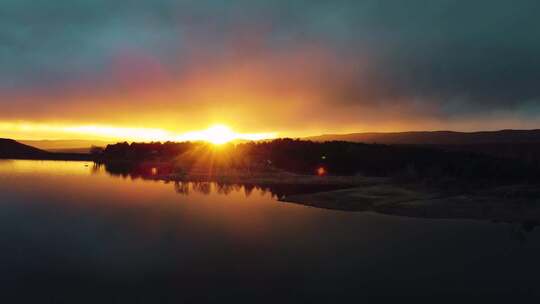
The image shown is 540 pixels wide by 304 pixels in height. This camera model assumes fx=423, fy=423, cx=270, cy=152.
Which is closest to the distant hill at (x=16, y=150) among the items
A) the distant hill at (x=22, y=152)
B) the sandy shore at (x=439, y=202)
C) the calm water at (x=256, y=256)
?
the distant hill at (x=22, y=152)

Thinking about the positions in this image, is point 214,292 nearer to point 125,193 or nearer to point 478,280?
point 478,280

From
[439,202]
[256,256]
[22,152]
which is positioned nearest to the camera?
[256,256]

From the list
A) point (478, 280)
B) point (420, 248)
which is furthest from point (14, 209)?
point (478, 280)

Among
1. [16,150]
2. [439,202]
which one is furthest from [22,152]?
[439,202]

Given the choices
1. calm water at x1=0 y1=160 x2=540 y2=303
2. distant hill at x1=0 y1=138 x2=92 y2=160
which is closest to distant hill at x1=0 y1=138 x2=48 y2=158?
distant hill at x1=0 y1=138 x2=92 y2=160

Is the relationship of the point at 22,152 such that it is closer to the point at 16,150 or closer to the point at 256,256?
the point at 16,150

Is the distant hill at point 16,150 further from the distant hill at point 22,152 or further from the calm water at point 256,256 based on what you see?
the calm water at point 256,256
